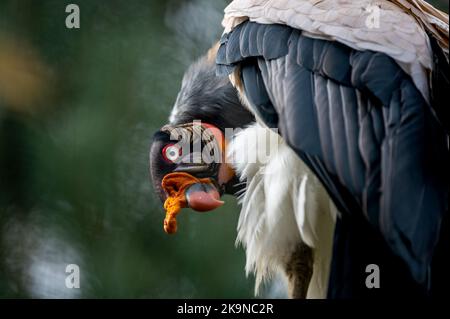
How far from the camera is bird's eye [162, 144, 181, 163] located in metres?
2.64

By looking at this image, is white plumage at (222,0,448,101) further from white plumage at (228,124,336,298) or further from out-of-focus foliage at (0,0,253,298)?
out-of-focus foliage at (0,0,253,298)

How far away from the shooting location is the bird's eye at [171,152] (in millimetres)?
2645

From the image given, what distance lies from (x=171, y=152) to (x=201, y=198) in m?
0.19

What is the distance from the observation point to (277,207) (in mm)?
2289

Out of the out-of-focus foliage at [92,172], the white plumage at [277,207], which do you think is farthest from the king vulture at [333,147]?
the out-of-focus foliage at [92,172]

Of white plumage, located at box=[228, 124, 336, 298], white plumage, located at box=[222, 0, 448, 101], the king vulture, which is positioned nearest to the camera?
the king vulture

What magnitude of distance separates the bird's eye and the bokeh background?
3.74ft

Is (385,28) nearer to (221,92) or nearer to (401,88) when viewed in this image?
(401,88)

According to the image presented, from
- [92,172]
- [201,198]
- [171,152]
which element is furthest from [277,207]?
[92,172]

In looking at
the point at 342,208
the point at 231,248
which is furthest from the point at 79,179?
the point at 342,208

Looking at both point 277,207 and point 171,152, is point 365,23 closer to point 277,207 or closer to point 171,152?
point 277,207

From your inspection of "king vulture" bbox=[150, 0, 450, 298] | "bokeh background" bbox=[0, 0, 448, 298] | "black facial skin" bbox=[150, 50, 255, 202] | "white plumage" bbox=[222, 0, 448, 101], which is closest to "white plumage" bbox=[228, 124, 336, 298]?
"king vulture" bbox=[150, 0, 450, 298]

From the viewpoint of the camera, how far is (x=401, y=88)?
202 cm

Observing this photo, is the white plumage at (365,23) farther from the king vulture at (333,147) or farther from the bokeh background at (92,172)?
the bokeh background at (92,172)
